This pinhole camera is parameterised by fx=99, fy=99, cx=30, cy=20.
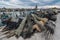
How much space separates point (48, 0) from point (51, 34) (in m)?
0.33

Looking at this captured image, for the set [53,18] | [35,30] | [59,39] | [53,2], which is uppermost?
[53,2]

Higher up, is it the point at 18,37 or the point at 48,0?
the point at 48,0

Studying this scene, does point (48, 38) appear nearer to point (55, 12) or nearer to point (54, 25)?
point (54, 25)

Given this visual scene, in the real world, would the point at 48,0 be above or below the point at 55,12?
above

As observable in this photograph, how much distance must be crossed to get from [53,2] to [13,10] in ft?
1.30

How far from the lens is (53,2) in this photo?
95cm

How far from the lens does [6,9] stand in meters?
0.96

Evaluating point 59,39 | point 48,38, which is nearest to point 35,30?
point 48,38

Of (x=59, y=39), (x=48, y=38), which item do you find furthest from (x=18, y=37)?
(x=59, y=39)

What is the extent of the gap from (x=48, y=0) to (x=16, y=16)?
347mm

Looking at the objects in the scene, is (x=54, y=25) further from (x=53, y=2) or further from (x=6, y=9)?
(x=6, y=9)

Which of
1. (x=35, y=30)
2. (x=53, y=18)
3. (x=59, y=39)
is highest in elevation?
(x=53, y=18)

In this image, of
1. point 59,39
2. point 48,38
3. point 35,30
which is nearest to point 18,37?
point 35,30

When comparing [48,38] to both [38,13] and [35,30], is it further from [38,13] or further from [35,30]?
[38,13]
